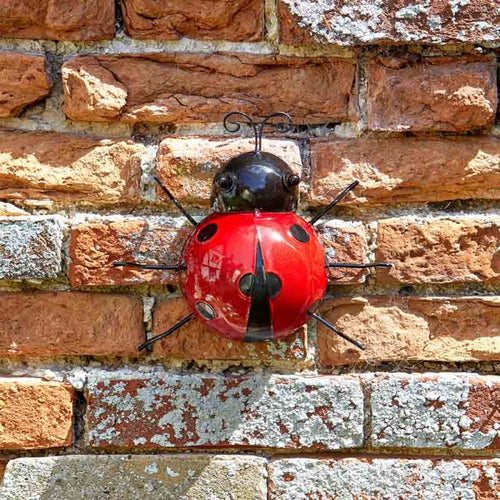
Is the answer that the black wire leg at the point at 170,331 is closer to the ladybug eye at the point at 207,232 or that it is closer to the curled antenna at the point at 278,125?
the ladybug eye at the point at 207,232

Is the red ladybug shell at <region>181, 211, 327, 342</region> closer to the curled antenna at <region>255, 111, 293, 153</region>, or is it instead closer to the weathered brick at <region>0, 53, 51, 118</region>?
the curled antenna at <region>255, 111, 293, 153</region>

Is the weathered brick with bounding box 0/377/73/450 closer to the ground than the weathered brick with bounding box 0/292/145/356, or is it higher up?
closer to the ground

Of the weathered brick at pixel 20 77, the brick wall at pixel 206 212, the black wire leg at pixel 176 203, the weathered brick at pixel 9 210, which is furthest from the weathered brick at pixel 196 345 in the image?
the weathered brick at pixel 20 77

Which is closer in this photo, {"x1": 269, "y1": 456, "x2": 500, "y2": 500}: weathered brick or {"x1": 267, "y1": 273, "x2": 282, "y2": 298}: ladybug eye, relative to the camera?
{"x1": 267, "y1": 273, "x2": 282, "y2": 298}: ladybug eye

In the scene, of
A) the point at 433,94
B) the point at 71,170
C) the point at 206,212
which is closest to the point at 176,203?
the point at 206,212

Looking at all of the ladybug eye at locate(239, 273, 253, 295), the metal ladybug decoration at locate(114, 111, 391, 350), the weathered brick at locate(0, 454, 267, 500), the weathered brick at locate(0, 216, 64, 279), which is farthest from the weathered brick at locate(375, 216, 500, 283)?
the weathered brick at locate(0, 216, 64, 279)

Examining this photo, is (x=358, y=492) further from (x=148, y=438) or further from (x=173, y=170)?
(x=173, y=170)
